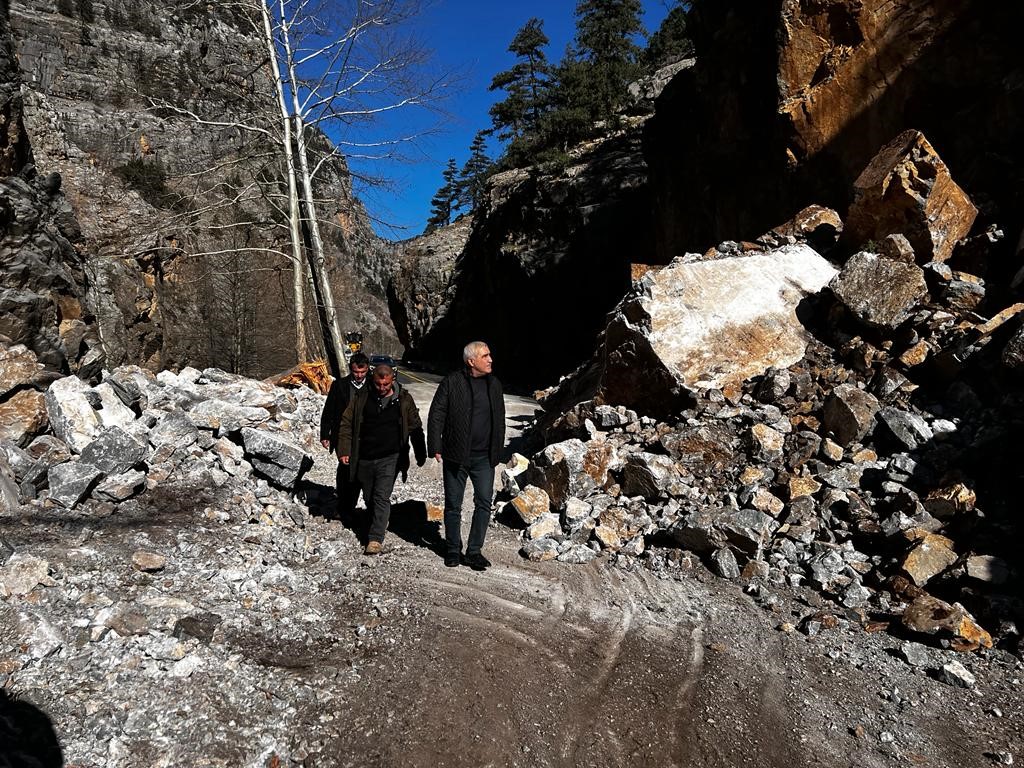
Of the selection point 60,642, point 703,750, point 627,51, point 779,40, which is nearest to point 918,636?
point 703,750

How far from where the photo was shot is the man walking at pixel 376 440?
461 cm

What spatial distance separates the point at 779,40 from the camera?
1040cm

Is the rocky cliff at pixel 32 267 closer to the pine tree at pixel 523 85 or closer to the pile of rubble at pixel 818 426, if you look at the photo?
the pile of rubble at pixel 818 426

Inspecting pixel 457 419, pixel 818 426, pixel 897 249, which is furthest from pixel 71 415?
pixel 897 249

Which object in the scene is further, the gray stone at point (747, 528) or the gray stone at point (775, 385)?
the gray stone at point (775, 385)

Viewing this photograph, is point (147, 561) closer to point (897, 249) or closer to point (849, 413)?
point (849, 413)

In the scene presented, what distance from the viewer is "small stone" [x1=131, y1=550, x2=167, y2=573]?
3.48 m

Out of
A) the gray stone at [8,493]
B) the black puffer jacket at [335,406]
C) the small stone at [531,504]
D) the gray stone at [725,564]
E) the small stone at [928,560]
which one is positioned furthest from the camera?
the small stone at [531,504]

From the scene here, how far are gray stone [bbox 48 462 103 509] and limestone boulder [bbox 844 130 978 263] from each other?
28.1ft

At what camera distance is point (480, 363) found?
436cm

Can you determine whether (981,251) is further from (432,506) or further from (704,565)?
(432,506)

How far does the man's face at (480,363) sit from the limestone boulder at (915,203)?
5813mm

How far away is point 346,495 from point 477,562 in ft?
4.46

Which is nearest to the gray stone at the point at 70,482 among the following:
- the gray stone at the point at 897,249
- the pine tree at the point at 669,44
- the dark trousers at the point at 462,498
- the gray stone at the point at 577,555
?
the dark trousers at the point at 462,498
